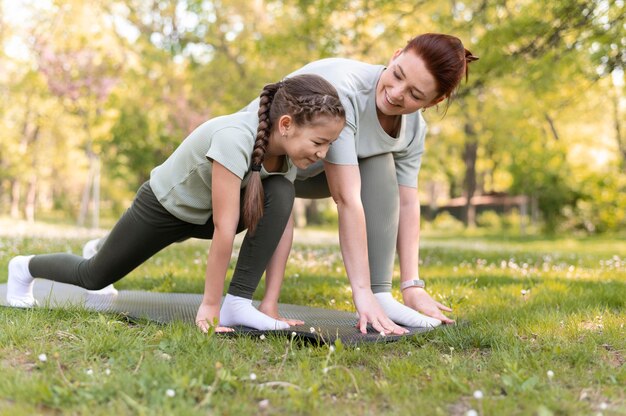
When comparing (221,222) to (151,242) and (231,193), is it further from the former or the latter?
(151,242)

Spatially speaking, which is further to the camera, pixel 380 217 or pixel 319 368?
pixel 380 217

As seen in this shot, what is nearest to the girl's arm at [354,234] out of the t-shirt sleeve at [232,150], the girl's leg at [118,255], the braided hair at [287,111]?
the braided hair at [287,111]

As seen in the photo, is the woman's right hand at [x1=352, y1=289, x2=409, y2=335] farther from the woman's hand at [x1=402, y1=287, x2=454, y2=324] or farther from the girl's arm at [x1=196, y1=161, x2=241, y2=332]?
the girl's arm at [x1=196, y1=161, x2=241, y2=332]

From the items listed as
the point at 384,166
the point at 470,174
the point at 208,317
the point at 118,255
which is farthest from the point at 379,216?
the point at 470,174

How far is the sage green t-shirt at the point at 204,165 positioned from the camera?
10.5ft

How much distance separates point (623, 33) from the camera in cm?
715

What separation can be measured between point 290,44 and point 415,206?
25.1ft

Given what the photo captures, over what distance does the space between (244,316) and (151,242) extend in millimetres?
742

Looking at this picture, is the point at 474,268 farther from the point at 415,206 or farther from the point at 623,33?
the point at 623,33

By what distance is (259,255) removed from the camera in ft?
11.4

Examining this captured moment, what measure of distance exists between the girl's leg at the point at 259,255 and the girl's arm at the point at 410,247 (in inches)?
36.9

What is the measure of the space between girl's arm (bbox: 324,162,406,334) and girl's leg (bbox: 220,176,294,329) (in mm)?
288

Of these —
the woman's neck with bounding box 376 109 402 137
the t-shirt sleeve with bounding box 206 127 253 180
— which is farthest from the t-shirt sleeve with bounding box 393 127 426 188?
the t-shirt sleeve with bounding box 206 127 253 180

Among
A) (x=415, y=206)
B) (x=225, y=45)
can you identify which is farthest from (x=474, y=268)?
(x=225, y=45)
